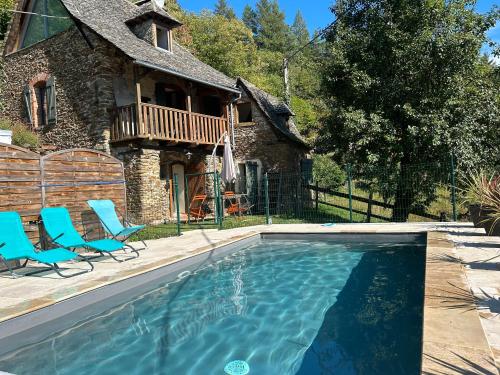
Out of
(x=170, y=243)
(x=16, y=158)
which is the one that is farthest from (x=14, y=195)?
(x=170, y=243)

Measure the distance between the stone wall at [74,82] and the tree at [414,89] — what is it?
26.2 ft

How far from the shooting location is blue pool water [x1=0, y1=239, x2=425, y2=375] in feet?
11.7

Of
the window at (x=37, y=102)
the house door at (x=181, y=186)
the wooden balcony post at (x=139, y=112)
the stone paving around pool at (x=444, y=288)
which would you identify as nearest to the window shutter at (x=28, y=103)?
the window at (x=37, y=102)

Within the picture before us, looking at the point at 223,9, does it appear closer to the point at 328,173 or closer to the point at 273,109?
the point at 328,173

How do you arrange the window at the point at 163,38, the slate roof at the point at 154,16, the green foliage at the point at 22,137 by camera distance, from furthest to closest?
the window at the point at 163,38 < the slate roof at the point at 154,16 < the green foliage at the point at 22,137

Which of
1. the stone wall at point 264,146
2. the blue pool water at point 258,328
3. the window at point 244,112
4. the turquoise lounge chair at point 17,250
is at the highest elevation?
the window at point 244,112

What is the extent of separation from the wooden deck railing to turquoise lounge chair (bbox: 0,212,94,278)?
23.9 ft

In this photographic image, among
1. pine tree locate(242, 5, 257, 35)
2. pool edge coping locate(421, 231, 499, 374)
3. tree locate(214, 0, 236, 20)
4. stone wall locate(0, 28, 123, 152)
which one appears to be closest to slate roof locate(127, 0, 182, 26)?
stone wall locate(0, 28, 123, 152)

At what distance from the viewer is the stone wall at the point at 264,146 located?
59.2ft

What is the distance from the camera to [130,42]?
1448cm

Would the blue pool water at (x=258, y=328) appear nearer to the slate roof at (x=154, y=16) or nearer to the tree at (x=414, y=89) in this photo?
the tree at (x=414, y=89)

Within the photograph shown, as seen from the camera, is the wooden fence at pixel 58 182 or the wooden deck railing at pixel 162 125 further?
the wooden deck railing at pixel 162 125

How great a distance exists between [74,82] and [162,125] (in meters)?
3.91

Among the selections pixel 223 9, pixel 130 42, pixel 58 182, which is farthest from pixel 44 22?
pixel 223 9
